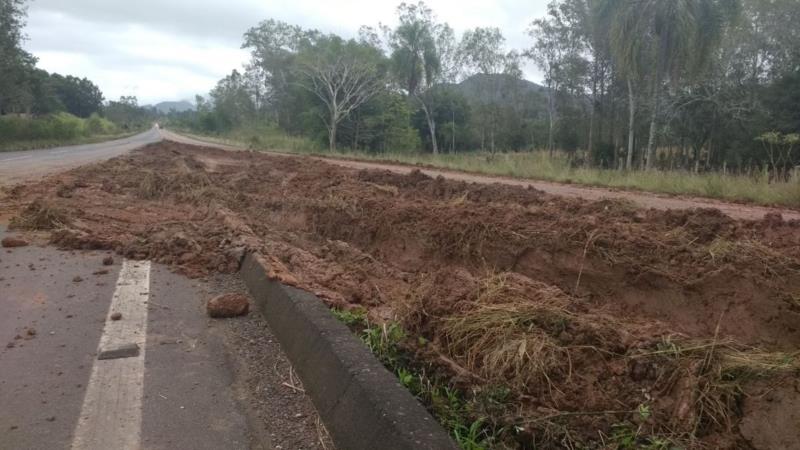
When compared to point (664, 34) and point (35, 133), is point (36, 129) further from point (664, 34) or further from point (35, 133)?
point (664, 34)

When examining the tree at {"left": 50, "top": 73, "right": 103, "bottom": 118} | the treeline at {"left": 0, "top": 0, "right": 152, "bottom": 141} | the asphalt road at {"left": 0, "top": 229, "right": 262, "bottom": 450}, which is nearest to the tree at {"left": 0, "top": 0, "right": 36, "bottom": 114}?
the treeline at {"left": 0, "top": 0, "right": 152, "bottom": 141}

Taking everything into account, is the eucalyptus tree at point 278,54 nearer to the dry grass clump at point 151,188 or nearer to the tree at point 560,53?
the tree at point 560,53

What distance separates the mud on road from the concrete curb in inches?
17.1

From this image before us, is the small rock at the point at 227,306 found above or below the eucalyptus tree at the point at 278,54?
below

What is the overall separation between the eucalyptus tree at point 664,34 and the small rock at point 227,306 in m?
19.8

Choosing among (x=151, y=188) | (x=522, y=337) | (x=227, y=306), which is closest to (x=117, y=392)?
(x=227, y=306)

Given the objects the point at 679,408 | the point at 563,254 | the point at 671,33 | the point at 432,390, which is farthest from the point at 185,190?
the point at 671,33

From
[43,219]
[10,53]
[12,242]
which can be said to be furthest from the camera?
[10,53]

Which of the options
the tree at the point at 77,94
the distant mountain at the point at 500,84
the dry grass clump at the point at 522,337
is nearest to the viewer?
the dry grass clump at the point at 522,337

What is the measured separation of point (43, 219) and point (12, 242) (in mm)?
1240

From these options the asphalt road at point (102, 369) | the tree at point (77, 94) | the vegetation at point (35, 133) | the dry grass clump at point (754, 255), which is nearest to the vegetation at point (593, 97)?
the dry grass clump at point (754, 255)

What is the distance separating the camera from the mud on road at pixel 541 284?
3.12m

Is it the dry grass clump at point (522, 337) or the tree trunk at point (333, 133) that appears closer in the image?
the dry grass clump at point (522, 337)

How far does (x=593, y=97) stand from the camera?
122 feet
